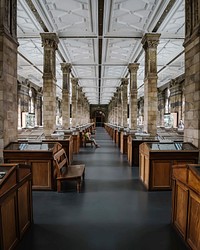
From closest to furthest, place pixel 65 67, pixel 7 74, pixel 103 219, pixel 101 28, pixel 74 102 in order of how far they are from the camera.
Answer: pixel 103 219, pixel 7 74, pixel 101 28, pixel 65 67, pixel 74 102

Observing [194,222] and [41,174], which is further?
[41,174]

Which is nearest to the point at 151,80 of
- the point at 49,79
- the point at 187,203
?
the point at 49,79

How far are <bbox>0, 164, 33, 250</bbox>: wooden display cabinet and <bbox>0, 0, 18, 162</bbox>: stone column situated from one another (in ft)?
7.72

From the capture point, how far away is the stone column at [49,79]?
10.4 m

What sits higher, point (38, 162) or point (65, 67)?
point (65, 67)

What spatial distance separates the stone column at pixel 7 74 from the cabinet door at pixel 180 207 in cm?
391

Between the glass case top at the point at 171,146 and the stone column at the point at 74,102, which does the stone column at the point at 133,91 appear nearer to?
the stone column at the point at 74,102

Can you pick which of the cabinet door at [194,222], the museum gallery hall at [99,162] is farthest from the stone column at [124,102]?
the cabinet door at [194,222]

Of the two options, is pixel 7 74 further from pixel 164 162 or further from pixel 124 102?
pixel 124 102

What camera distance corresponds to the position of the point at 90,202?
4.58 meters

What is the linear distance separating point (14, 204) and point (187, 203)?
221cm

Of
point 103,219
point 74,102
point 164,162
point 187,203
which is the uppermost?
point 74,102

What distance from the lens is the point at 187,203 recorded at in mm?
3068

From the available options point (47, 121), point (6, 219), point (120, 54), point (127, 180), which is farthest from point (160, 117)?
point (6, 219)
